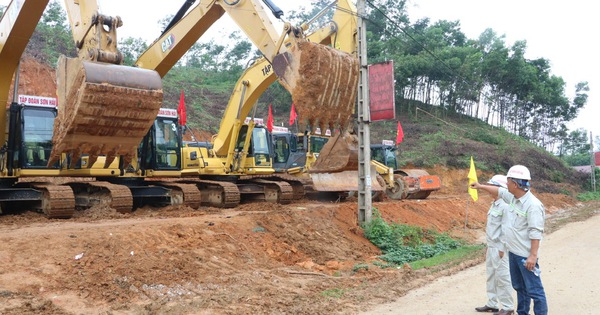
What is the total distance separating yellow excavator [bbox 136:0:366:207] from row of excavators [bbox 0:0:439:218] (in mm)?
26

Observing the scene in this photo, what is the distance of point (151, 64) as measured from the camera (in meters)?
12.3

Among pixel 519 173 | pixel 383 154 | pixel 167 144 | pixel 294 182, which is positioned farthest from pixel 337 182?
pixel 519 173

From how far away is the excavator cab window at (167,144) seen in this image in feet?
44.4

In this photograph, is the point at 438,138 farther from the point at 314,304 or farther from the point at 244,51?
the point at 314,304

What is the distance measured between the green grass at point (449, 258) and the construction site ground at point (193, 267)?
0.36 meters

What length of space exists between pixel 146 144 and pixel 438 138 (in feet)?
93.7

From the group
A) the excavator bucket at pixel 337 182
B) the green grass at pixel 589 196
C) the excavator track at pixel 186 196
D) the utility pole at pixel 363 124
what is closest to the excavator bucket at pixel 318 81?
the utility pole at pixel 363 124

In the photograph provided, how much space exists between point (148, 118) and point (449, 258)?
674 cm

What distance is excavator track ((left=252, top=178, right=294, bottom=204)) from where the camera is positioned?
600 inches

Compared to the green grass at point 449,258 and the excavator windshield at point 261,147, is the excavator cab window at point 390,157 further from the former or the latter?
the green grass at point 449,258

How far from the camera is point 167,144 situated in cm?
1371

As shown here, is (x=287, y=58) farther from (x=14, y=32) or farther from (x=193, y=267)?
(x=14, y=32)

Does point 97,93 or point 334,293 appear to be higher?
point 97,93

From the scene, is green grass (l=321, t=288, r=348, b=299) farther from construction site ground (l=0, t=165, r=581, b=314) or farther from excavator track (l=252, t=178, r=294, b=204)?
excavator track (l=252, t=178, r=294, b=204)
